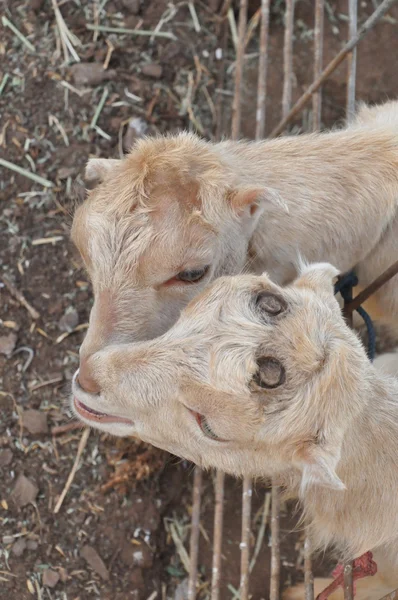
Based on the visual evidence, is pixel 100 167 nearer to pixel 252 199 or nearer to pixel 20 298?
pixel 252 199

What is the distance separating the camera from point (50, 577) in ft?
11.6

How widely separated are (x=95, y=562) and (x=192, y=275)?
2.04m

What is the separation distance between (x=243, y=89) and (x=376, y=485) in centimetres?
336

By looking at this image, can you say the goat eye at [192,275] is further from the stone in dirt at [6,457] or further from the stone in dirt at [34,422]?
the stone in dirt at [6,457]

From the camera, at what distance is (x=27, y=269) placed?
159 inches

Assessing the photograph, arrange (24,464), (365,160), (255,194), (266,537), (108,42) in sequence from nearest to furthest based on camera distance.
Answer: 1. (255,194)
2. (365,160)
3. (24,464)
4. (266,537)
5. (108,42)

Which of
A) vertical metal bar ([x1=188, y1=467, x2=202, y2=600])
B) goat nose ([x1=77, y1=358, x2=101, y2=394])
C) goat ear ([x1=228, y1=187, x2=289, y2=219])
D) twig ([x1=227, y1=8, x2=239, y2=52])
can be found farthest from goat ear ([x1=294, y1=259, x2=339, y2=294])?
twig ([x1=227, y1=8, x2=239, y2=52])

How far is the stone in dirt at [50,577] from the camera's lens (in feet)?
11.6

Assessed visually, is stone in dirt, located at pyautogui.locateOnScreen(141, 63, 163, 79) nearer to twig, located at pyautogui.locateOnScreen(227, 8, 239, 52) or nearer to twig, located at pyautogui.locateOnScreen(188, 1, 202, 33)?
twig, located at pyautogui.locateOnScreen(188, 1, 202, 33)

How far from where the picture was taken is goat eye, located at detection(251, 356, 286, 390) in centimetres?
193

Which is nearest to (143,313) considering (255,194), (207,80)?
(255,194)

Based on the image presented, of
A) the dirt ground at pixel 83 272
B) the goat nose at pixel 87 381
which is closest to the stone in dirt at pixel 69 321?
the dirt ground at pixel 83 272

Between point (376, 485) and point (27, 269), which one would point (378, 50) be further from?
point (376, 485)

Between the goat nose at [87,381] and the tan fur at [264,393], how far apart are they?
0.03 metres
